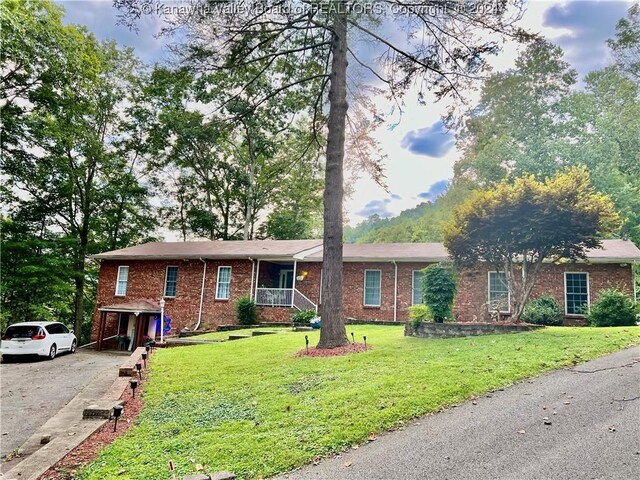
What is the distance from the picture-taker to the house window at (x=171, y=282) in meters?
21.7

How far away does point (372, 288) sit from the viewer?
18969 millimetres

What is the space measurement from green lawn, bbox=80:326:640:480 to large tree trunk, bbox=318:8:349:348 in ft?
3.45

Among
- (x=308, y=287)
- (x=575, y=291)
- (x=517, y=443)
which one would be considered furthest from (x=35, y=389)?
(x=575, y=291)

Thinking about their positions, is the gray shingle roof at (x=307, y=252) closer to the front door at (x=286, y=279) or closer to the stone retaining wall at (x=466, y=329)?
the front door at (x=286, y=279)

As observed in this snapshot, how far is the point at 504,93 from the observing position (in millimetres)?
27672

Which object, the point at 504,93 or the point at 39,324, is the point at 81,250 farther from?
the point at 504,93

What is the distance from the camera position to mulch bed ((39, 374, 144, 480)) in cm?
419

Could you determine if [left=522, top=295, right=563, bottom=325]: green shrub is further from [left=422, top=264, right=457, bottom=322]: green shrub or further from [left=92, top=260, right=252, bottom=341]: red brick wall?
[left=92, top=260, right=252, bottom=341]: red brick wall

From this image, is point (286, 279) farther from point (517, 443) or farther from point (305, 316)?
point (517, 443)

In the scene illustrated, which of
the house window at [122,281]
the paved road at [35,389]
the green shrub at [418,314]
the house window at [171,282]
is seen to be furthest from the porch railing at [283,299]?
the house window at [122,281]

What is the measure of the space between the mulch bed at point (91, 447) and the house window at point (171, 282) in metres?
15.6

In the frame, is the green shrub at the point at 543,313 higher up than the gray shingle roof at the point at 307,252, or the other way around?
the gray shingle roof at the point at 307,252

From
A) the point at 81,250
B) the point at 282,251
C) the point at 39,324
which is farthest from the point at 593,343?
the point at 81,250

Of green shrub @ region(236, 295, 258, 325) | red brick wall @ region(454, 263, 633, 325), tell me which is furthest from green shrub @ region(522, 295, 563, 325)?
green shrub @ region(236, 295, 258, 325)
